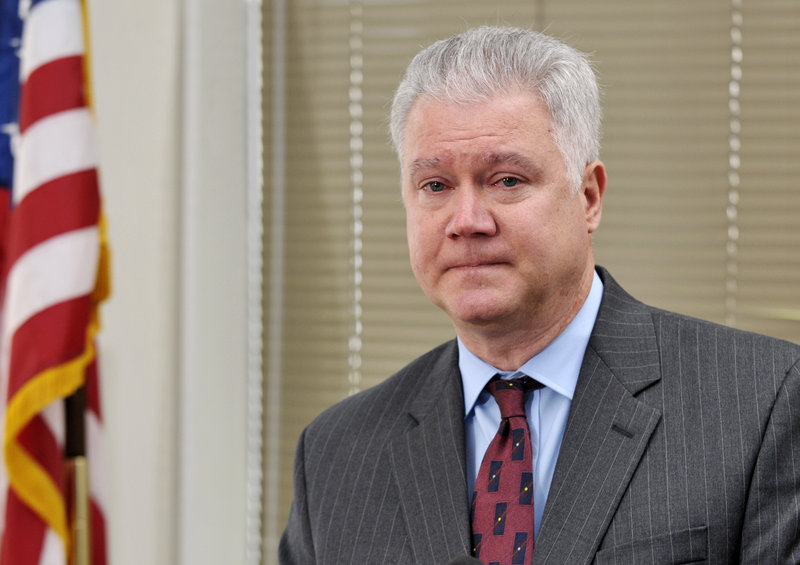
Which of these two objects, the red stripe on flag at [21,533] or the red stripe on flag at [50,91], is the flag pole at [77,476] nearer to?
the red stripe on flag at [21,533]

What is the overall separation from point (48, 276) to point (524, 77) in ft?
4.04

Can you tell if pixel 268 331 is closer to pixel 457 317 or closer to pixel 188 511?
pixel 188 511

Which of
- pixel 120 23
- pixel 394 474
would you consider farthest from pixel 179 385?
pixel 394 474

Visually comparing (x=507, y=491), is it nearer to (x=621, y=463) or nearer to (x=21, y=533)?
(x=621, y=463)

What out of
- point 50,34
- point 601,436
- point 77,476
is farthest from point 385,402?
point 50,34

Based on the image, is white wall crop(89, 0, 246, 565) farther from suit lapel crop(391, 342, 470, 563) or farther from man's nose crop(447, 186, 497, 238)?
man's nose crop(447, 186, 497, 238)

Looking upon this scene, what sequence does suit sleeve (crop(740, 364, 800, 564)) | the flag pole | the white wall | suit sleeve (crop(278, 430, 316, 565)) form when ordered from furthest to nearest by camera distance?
the white wall, the flag pole, suit sleeve (crop(278, 430, 316, 565)), suit sleeve (crop(740, 364, 800, 564))

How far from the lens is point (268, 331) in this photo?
2783mm

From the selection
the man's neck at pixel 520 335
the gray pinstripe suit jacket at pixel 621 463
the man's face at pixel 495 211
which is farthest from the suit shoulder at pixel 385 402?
the man's face at pixel 495 211

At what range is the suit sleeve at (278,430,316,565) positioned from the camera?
5.15 feet

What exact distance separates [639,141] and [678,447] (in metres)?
1.47

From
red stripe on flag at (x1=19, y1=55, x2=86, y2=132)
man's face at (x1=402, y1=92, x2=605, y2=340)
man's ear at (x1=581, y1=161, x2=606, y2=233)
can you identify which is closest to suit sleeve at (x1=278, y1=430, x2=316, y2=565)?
man's face at (x1=402, y1=92, x2=605, y2=340)

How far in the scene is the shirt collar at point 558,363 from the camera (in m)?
1.44

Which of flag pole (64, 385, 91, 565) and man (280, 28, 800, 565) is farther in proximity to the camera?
flag pole (64, 385, 91, 565)
